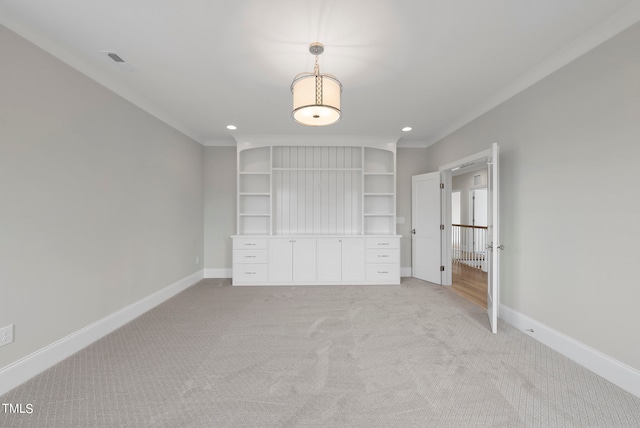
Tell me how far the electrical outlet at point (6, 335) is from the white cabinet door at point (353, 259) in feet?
12.4

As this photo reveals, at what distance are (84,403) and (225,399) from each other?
91 cm

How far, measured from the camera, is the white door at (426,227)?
455cm

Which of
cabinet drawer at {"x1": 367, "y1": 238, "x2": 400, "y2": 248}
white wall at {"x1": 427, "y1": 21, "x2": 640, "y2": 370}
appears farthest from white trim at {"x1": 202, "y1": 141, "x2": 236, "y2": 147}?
white wall at {"x1": 427, "y1": 21, "x2": 640, "y2": 370}

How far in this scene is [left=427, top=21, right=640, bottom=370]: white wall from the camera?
6.06 ft

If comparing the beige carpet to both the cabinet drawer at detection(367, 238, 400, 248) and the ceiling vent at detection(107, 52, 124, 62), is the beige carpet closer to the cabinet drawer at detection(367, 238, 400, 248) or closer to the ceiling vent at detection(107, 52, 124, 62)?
the cabinet drawer at detection(367, 238, 400, 248)

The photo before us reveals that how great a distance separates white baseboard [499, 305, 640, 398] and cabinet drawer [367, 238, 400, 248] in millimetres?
1954

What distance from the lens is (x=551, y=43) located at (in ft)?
7.05

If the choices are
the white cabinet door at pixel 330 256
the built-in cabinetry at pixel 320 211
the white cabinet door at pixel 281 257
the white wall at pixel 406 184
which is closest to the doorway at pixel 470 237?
the white wall at pixel 406 184

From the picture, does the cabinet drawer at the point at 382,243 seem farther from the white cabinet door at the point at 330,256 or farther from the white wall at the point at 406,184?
the white wall at the point at 406,184

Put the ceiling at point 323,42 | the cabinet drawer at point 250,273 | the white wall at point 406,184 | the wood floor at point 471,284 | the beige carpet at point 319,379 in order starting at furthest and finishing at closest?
the white wall at point 406,184, the cabinet drawer at point 250,273, the wood floor at point 471,284, the ceiling at point 323,42, the beige carpet at point 319,379

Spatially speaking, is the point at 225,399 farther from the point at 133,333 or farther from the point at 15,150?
the point at 15,150

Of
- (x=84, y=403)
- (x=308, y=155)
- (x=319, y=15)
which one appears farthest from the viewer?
(x=308, y=155)

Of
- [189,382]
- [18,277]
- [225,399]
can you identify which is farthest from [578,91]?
[18,277]

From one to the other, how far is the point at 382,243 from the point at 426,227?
0.91m
